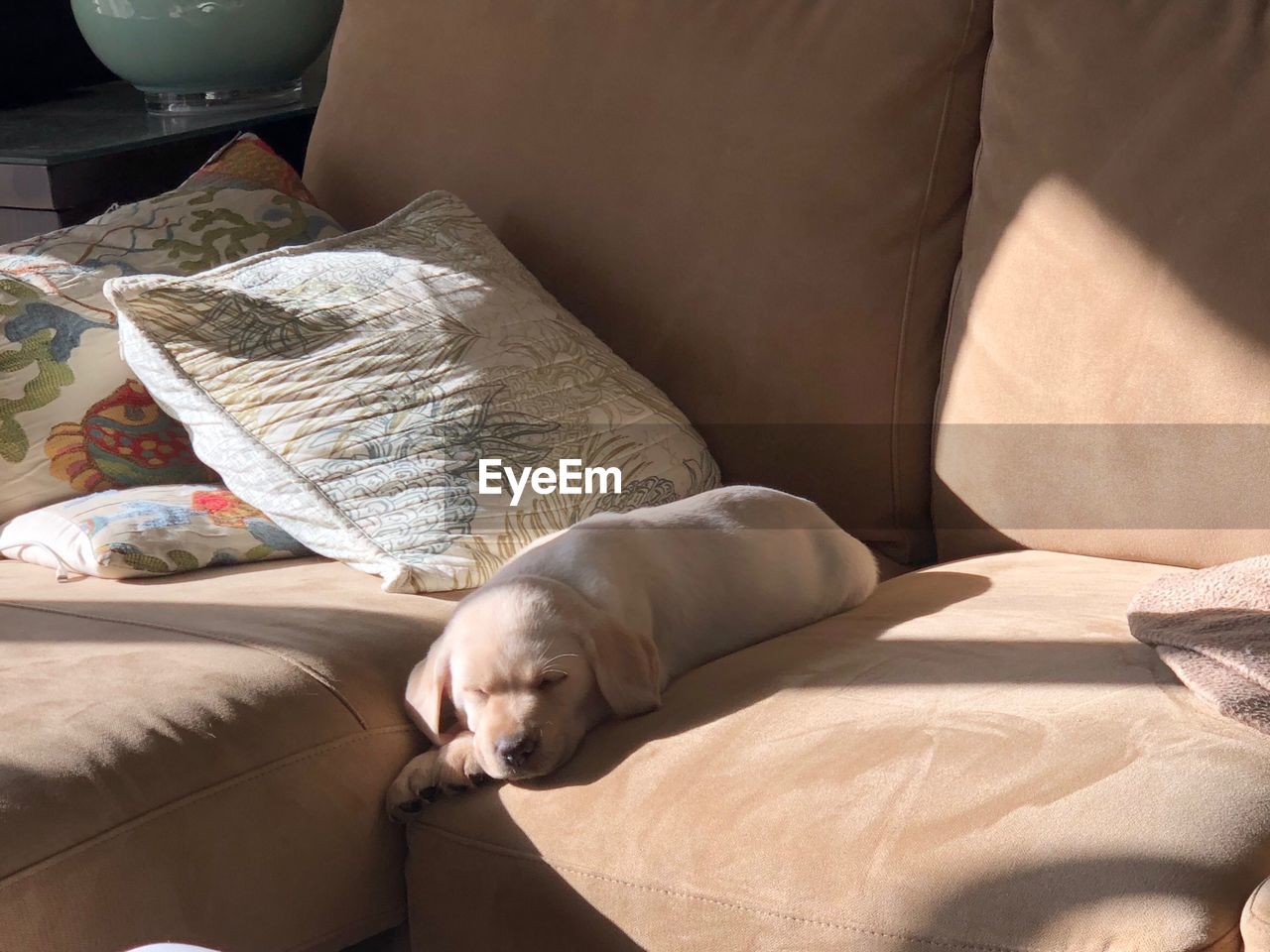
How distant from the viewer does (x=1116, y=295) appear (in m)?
1.50

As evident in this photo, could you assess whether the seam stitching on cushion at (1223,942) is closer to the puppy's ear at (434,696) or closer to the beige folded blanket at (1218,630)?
the beige folded blanket at (1218,630)

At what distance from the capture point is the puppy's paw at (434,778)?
1202 mm

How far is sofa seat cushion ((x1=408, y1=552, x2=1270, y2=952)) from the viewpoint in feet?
3.05

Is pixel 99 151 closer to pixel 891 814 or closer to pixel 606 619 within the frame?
pixel 606 619

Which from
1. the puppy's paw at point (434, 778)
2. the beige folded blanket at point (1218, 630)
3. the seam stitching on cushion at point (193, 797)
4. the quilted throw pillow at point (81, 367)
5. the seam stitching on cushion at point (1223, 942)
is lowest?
the puppy's paw at point (434, 778)

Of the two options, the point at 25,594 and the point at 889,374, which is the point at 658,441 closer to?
the point at 889,374

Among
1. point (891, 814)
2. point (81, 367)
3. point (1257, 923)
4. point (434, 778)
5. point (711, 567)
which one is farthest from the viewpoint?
point (81, 367)

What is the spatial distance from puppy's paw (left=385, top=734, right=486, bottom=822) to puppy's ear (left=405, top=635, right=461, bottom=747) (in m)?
0.02

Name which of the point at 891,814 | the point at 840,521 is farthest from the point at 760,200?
the point at 891,814

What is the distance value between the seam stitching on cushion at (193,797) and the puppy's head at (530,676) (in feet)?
0.18

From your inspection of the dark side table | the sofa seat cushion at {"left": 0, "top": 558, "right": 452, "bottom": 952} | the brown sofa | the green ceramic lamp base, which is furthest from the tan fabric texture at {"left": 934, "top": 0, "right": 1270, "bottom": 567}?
the green ceramic lamp base

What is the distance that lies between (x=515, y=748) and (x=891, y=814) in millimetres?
310

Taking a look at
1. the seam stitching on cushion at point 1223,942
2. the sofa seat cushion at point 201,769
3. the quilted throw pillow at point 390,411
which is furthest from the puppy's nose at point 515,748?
the seam stitching on cushion at point 1223,942

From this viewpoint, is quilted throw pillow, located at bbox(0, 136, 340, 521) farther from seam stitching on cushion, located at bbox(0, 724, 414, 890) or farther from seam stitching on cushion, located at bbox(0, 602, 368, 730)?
seam stitching on cushion, located at bbox(0, 724, 414, 890)
